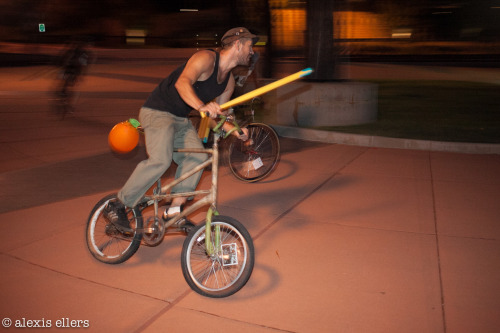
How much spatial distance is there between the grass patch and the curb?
0.54 m

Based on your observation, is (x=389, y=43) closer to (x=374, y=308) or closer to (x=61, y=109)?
Answer: (x=61, y=109)

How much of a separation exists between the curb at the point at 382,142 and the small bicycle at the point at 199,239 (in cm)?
556

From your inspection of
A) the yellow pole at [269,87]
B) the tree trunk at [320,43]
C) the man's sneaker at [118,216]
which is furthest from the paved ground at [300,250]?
the tree trunk at [320,43]

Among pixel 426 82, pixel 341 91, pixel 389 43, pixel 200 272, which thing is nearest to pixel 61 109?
pixel 341 91

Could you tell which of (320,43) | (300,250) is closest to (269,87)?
(300,250)

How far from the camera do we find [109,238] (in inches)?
192

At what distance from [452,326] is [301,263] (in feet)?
4.56

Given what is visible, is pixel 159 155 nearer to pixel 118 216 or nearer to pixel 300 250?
pixel 118 216

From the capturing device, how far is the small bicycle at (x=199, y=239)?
3.90 m

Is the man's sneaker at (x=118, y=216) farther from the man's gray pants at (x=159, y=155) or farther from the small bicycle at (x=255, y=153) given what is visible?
the small bicycle at (x=255, y=153)

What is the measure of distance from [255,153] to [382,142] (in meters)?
3.22

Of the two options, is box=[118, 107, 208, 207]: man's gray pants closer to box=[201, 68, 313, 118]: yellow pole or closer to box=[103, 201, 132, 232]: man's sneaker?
box=[103, 201, 132, 232]: man's sneaker

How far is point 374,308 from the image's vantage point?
12.8ft

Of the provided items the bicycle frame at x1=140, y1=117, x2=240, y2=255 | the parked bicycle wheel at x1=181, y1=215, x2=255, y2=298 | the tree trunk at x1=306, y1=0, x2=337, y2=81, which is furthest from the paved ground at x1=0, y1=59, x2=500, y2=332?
the tree trunk at x1=306, y1=0, x2=337, y2=81
